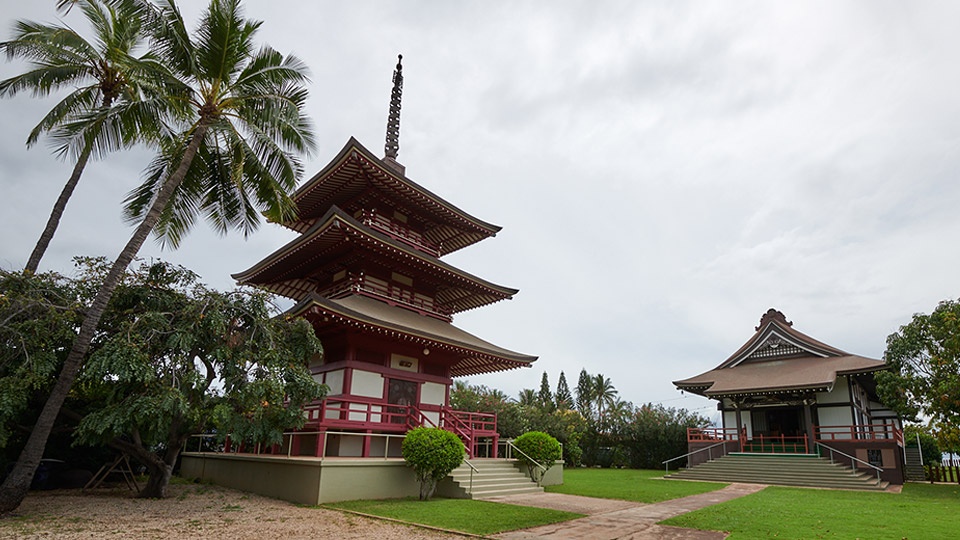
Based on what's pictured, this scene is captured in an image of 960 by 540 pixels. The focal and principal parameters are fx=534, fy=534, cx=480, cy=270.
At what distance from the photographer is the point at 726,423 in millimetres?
26594

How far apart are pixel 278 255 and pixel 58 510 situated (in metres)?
8.31

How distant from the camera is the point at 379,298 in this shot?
1667cm

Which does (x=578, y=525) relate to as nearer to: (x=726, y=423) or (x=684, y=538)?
(x=684, y=538)

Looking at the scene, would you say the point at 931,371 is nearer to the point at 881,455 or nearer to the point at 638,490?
the point at 881,455

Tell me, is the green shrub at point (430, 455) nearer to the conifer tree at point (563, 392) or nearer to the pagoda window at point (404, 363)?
the pagoda window at point (404, 363)

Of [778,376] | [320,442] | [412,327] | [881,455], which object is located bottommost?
[881,455]

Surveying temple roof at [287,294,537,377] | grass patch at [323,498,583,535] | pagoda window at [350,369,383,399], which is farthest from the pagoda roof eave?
pagoda window at [350,369,383,399]

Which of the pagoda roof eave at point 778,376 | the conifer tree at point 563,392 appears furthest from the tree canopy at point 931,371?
the conifer tree at point 563,392

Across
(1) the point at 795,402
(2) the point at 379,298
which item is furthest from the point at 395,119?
(1) the point at 795,402

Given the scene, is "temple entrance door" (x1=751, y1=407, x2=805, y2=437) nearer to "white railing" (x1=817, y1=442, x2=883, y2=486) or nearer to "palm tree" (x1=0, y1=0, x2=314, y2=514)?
"white railing" (x1=817, y1=442, x2=883, y2=486)

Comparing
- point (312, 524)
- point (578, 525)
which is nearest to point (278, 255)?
point (312, 524)

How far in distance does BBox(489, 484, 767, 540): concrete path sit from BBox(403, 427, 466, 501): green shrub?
5.39ft

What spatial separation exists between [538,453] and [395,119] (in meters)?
13.2

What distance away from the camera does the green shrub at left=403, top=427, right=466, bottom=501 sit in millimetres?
12672
